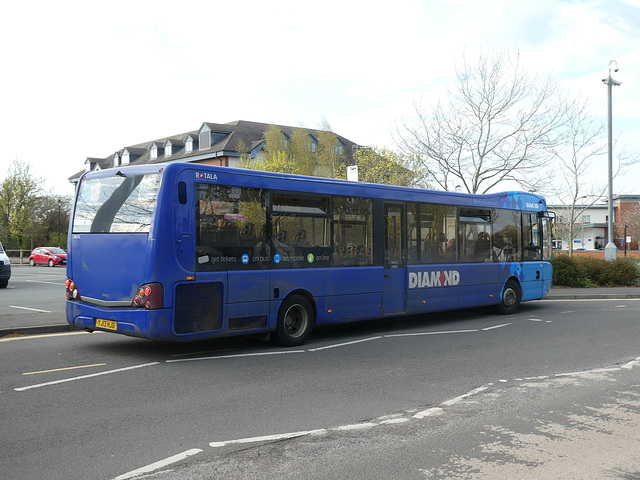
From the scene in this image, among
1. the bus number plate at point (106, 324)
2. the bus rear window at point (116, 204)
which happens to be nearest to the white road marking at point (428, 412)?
the bus rear window at point (116, 204)

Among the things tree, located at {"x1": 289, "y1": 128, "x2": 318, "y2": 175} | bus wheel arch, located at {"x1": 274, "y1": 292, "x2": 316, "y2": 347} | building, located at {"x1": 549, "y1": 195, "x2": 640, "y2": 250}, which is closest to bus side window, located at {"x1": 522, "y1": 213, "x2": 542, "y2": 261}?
bus wheel arch, located at {"x1": 274, "y1": 292, "x2": 316, "y2": 347}

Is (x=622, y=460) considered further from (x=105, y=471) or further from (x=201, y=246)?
(x=201, y=246)

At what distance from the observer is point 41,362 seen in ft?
27.2

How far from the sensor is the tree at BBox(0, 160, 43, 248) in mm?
57531

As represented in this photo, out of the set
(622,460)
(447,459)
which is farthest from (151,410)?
(622,460)

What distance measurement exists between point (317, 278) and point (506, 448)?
5648 millimetres

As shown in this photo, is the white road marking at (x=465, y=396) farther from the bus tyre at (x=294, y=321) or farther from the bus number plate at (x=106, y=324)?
the bus number plate at (x=106, y=324)

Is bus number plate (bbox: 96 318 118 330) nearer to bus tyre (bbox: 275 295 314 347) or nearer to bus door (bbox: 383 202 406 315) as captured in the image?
bus tyre (bbox: 275 295 314 347)

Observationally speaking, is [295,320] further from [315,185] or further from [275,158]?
[275,158]

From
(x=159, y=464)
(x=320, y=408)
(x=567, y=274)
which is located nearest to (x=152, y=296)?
(x=320, y=408)

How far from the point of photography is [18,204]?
58531 millimetres

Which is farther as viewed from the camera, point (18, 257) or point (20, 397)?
point (18, 257)

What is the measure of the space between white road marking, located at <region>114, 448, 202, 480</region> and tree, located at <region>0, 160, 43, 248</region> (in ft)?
194

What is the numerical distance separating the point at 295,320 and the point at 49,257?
42.4m
